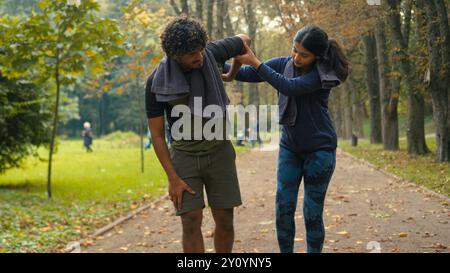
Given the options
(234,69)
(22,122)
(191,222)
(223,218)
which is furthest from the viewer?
(22,122)

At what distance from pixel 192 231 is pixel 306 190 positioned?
1.10 metres

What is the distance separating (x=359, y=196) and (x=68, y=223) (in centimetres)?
529

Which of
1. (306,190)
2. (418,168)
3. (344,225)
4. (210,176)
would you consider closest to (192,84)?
(210,176)

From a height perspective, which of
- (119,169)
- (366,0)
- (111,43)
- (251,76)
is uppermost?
(366,0)

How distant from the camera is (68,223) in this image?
988 cm

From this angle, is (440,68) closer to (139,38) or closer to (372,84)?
(139,38)

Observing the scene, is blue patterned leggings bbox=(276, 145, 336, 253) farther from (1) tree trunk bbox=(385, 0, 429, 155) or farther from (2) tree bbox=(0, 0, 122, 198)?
(1) tree trunk bbox=(385, 0, 429, 155)

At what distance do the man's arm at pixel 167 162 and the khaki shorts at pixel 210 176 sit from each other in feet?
0.13

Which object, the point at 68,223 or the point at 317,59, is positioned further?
the point at 68,223

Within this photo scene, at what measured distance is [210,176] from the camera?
14.5 ft

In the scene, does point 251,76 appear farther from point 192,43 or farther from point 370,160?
point 370,160

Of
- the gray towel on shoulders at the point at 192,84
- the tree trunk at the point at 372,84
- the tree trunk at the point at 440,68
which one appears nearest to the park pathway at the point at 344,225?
the gray towel on shoulders at the point at 192,84

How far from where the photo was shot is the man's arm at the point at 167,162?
432 centimetres

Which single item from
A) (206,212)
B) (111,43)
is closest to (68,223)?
(206,212)
